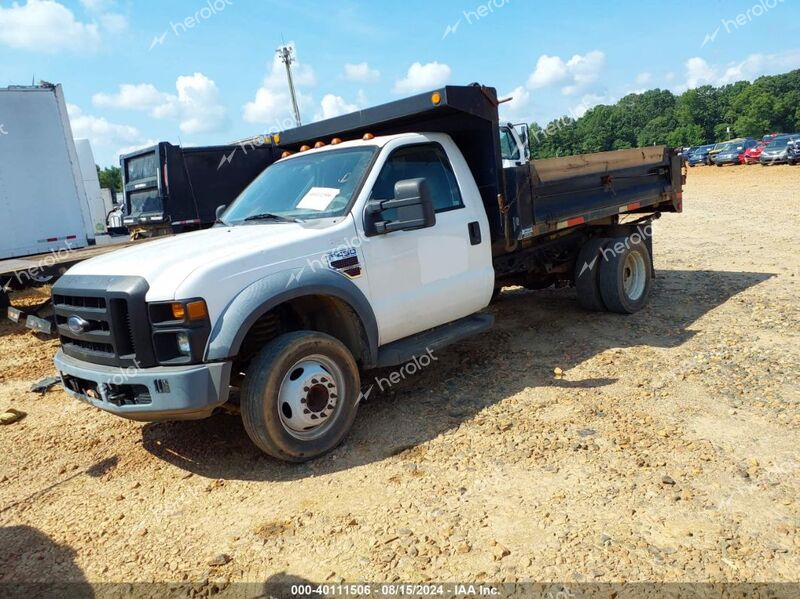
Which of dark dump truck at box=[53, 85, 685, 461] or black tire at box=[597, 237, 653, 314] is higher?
dark dump truck at box=[53, 85, 685, 461]

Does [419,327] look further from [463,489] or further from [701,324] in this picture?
[701,324]

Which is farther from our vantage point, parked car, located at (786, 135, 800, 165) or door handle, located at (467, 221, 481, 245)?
parked car, located at (786, 135, 800, 165)

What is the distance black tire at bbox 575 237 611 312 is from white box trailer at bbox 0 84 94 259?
29.4 feet

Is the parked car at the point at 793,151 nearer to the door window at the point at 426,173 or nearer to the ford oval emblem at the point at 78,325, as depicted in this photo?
the door window at the point at 426,173

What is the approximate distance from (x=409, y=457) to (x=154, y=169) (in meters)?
9.69

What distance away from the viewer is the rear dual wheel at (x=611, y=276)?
257 inches

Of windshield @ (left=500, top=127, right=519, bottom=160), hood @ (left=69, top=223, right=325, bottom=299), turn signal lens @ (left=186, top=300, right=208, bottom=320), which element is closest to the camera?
turn signal lens @ (left=186, top=300, right=208, bottom=320)

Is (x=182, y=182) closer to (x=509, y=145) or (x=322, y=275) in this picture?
(x=509, y=145)

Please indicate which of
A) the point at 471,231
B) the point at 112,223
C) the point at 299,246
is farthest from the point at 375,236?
the point at 112,223

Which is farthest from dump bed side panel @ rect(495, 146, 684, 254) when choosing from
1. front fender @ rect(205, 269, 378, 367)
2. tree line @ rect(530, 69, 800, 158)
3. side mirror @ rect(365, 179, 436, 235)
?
tree line @ rect(530, 69, 800, 158)

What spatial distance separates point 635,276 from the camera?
6.97 m

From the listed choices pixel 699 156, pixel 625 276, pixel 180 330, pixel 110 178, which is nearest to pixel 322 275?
pixel 180 330

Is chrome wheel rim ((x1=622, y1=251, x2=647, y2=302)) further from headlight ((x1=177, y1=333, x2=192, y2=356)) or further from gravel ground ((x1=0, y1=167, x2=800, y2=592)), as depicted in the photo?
headlight ((x1=177, y1=333, x2=192, y2=356))

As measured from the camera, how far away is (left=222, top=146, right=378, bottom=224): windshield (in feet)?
14.3
